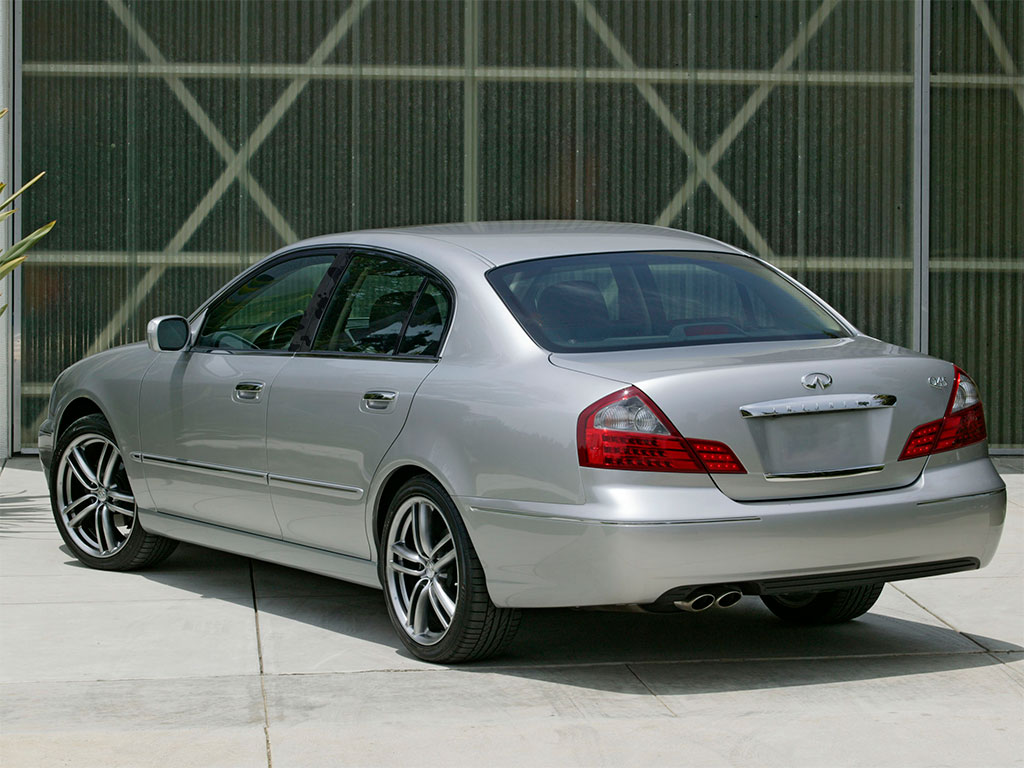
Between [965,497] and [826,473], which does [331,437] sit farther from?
[965,497]

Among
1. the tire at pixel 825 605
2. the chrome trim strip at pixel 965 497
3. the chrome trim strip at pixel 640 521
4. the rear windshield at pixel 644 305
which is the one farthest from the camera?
the tire at pixel 825 605

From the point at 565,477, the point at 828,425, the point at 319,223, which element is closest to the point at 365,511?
the point at 565,477

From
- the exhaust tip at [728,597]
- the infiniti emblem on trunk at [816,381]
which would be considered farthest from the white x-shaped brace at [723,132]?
the exhaust tip at [728,597]

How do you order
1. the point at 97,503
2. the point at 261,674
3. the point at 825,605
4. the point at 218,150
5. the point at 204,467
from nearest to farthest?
1. the point at 261,674
2. the point at 825,605
3. the point at 204,467
4. the point at 97,503
5. the point at 218,150

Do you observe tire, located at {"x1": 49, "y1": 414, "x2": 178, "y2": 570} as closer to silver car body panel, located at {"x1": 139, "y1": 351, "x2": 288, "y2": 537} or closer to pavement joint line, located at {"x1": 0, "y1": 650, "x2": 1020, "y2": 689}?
silver car body panel, located at {"x1": 139, "y1": 351, "x2": 288, "y2": 537}

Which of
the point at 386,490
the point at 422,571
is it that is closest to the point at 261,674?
the point at 422,571

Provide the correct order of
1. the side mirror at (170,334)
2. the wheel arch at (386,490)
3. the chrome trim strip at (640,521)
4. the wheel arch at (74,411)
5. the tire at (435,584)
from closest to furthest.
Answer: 1. the chrome trim strip at (640,521)
2. the tire at (435,584)
3. the wheel arch at (386,490)
4. the side mirror at (170,334)
5. the wheel arch at (74,411)

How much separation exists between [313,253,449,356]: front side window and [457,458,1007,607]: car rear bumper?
0.82 metres

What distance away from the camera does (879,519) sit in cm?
520

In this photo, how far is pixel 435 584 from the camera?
18.5 ft

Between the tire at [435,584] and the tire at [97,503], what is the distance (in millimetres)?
2062

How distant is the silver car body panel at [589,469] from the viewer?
16.4 ft

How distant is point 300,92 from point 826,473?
788cm

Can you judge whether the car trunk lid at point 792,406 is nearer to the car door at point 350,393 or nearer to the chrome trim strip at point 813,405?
the chrome trim strip at point 813,405
